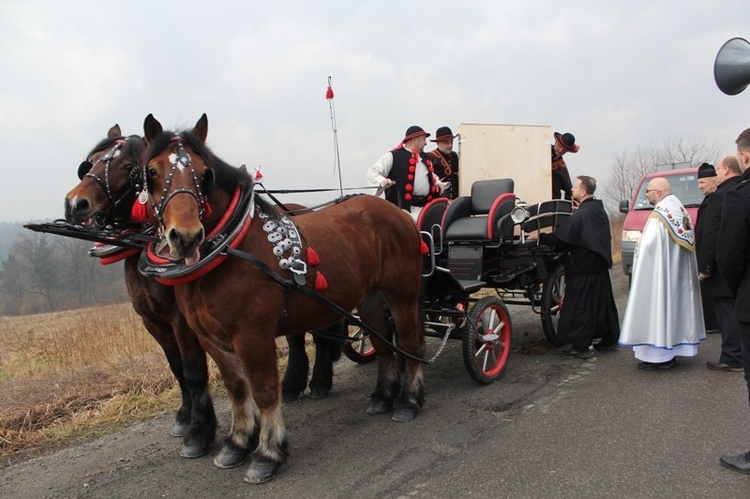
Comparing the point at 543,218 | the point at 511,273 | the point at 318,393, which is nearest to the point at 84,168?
the point at 318,393

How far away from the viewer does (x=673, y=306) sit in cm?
487

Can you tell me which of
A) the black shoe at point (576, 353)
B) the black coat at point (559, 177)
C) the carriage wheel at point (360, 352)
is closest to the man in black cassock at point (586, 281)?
the black shoe at point (576, 353)

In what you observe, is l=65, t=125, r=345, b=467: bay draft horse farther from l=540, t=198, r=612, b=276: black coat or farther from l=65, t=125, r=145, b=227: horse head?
l=540, t=198, r=612, b=276: black coat

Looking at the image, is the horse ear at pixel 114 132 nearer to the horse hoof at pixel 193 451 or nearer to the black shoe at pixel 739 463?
the horse hoof at pixel 193 451

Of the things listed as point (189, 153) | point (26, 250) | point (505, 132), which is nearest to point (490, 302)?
point (505, 132)

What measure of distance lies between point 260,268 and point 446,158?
4428mm

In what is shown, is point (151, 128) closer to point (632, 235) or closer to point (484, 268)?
point (484, 268)

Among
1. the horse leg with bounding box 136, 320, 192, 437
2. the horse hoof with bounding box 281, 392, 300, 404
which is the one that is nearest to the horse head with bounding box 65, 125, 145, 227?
the horse leg with bounding box 136, 320, 192, 437

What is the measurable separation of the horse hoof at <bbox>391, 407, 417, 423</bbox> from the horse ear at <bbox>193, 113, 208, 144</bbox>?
244 cm

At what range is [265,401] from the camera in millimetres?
3105

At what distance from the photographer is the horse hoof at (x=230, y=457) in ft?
10.9

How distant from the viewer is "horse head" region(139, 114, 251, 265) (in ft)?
8.36

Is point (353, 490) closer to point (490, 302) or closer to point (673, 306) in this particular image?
point (490, 302)

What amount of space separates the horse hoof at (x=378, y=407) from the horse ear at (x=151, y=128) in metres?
2.60
